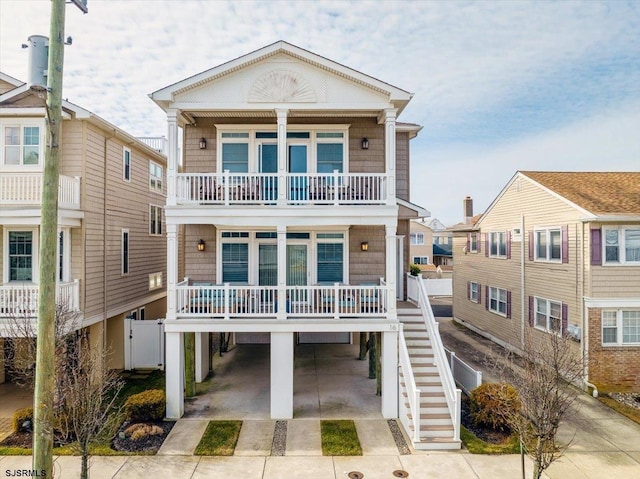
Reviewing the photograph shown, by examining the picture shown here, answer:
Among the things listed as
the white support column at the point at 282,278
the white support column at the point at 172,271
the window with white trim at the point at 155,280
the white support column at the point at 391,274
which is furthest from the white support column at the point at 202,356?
the white support column at the point at 391,274

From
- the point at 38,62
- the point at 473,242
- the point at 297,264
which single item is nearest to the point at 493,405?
the point at 297,264

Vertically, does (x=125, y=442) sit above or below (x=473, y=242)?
below

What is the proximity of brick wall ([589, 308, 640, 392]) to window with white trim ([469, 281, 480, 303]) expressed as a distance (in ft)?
27.1

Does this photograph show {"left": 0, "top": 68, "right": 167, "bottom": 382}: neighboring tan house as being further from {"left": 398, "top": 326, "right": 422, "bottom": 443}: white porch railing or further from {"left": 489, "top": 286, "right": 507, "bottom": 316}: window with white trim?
{"left": 489, "top": 286, "right": 507, "bottom": 316}: window with white trim

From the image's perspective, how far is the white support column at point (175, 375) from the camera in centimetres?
1035

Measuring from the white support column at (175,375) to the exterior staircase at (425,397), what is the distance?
6054mm

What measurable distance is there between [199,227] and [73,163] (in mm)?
4349

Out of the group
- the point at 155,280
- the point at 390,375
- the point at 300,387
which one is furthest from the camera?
the point at 155,280

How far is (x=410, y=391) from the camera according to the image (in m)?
9.77

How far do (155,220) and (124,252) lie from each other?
3.38 m

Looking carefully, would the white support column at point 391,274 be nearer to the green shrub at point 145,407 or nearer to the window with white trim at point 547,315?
the green shrub at point 145,407

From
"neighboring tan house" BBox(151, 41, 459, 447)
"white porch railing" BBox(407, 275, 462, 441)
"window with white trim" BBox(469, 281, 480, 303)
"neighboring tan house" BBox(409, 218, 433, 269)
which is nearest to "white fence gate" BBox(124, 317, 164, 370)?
"neighboring tan house" BBox(151, 41, 459, 447)

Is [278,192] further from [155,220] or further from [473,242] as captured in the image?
[473,242]

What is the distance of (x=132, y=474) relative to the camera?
311 inches
